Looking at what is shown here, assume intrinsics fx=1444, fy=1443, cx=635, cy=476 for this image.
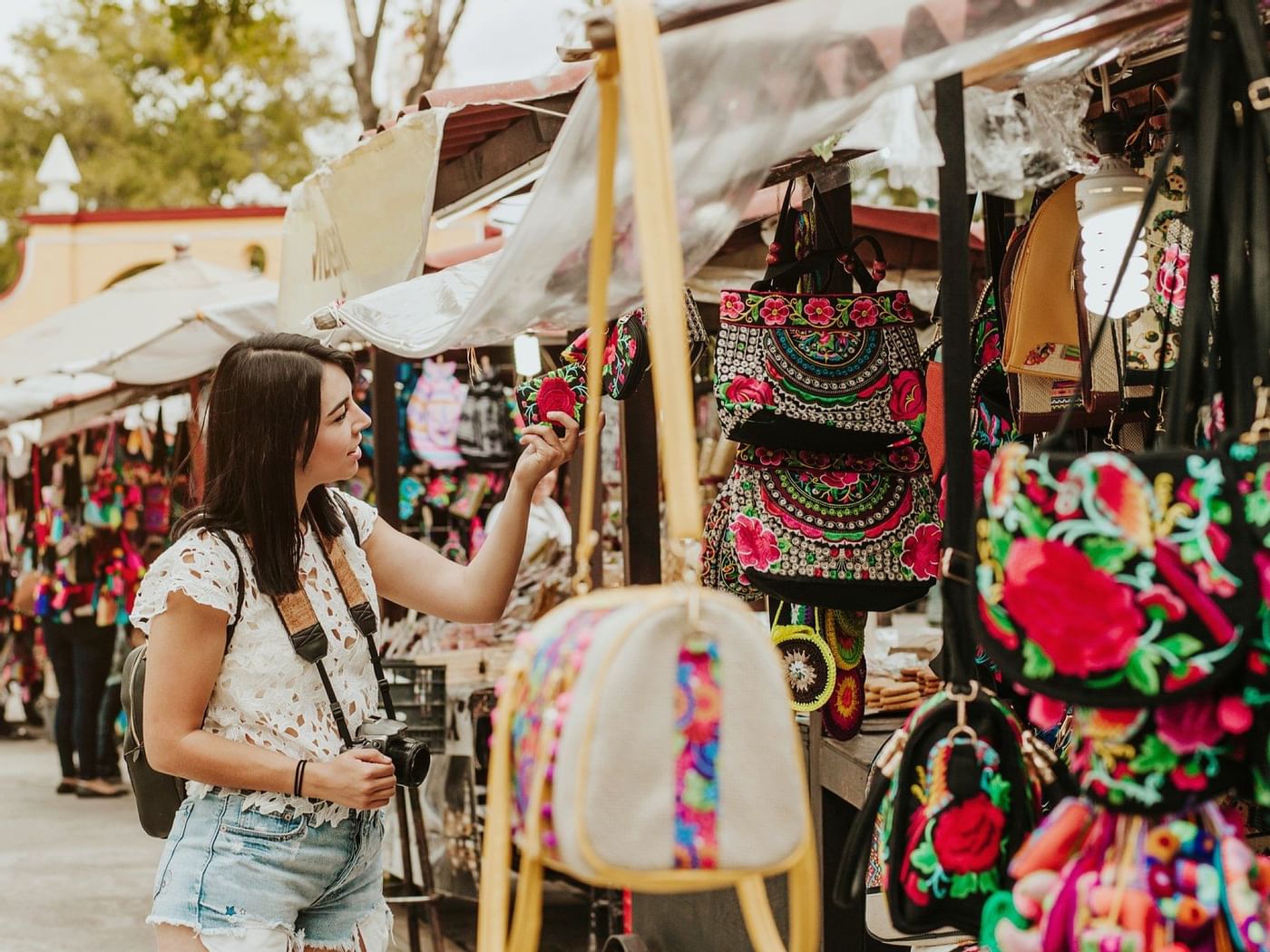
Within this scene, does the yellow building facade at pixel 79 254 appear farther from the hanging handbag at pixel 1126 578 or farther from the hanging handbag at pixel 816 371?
the hanging handbag at pixel 1126 578

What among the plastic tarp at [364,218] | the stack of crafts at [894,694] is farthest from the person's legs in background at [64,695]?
the stack of crafts at [894,694]

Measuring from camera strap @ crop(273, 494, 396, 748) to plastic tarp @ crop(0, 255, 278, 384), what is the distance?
13.6 feet

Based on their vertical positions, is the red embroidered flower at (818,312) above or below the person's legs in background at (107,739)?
above

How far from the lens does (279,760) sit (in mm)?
2529

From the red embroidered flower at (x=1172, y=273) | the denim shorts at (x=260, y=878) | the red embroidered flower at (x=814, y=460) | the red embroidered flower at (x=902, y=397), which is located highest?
the red embroidered flower at (x=1172, y=273)

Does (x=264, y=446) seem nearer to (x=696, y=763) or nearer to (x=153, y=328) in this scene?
(x=696, y=763)

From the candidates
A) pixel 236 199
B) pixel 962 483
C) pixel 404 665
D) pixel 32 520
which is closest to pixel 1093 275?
pixel 962 483

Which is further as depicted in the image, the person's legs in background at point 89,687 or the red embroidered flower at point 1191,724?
the person's legs in background at point 89,687

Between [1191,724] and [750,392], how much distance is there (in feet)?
5.42

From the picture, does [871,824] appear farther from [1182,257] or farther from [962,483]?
[1182,257]

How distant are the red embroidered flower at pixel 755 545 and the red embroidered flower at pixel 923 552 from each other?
10.8 inches

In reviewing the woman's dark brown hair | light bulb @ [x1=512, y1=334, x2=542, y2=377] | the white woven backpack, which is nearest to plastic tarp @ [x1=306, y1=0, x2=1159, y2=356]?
the white woven backpack

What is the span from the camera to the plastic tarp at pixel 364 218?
3.53 meters

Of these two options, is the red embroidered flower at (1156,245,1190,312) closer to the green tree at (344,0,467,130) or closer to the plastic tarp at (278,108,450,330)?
the plastic tarp at (278,108,450,330)
